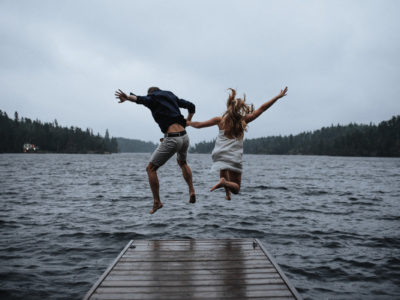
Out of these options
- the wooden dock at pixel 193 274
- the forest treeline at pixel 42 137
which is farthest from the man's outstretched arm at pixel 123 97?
the forest treeline at pixel 42 137

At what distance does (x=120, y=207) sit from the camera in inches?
766

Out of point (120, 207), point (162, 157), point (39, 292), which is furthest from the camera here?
point (120, 207)

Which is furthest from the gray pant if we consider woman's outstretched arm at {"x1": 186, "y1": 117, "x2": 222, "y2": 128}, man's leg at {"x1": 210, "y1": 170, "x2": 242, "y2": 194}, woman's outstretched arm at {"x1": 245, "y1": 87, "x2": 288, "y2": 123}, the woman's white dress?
woman's outstretched arm at {"x1": 245, "y1": 87, "x2": 288, "y2": 123}

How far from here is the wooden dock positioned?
545 centimetres

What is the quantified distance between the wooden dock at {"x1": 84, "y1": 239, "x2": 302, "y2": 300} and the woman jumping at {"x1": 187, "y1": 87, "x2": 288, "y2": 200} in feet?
5.51

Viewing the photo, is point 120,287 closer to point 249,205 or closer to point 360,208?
point 249,205

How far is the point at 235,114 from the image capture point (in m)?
7.18

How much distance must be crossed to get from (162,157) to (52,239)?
25.3ft

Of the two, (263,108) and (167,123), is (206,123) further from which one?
(263,108)

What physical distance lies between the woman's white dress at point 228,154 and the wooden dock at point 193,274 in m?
2.15

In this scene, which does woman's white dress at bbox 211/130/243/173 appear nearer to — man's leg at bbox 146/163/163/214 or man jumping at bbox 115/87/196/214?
man jumping at bbox 115/87/196/214

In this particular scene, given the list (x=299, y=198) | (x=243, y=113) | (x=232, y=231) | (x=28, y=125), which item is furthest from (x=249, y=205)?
(x=28, y=125)

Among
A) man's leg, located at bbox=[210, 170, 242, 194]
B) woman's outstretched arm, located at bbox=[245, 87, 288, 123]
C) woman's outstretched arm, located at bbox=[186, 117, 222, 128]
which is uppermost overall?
woman's outstretched arm, located at bbox=[245, 87, 288, 123]

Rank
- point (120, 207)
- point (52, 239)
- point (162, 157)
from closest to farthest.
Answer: point (162, 157) < point (52, 239) < point (120, 207)
